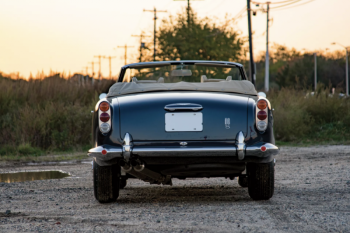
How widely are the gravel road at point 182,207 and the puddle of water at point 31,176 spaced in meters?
0.98

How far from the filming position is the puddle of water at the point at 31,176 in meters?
8.75

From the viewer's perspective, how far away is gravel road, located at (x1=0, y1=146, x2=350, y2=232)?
4.08 metres

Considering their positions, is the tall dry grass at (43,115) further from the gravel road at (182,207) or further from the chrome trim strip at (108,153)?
the chrome trim strip at (108,153)

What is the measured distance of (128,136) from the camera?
484cm

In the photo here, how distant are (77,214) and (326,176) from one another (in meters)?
4.69

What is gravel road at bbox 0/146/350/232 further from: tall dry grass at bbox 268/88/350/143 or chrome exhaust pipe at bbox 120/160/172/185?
tall dry grass at bbox 268/88/350/143

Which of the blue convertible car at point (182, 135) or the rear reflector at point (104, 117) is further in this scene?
the rear reflector at point (104, 117)

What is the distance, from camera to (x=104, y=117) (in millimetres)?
4945

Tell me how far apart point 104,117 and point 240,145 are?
53.9 inches

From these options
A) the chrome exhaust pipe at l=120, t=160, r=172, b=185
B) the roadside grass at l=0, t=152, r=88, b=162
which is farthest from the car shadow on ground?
the roadside grass at l=0, t=152, r=88, b=162

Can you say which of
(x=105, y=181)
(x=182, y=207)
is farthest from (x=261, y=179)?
(x=105, y=181)

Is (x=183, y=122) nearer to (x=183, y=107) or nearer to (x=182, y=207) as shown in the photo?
→ (x=183, y=107)

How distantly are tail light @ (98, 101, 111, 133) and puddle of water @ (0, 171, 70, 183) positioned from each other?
417cm

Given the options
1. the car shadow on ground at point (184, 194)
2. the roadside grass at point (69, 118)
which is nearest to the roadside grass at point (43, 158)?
the roadside grass at point (69, 118)
